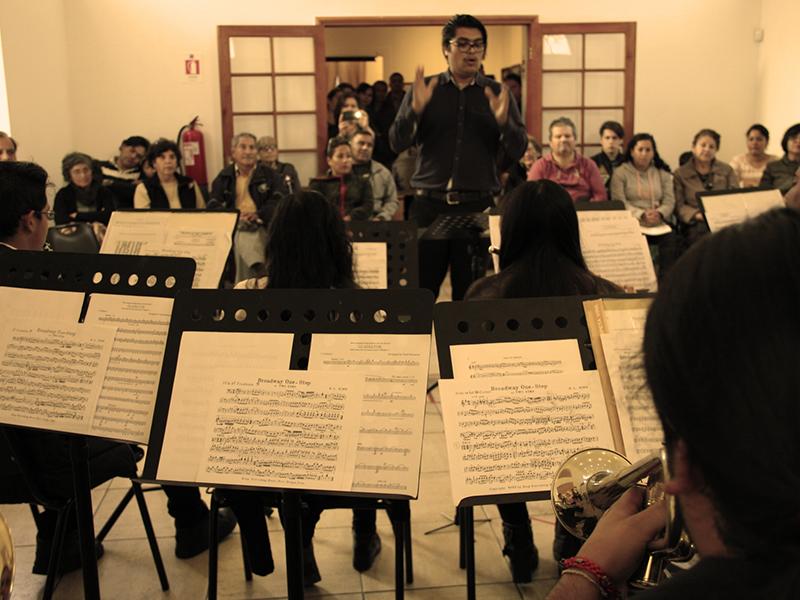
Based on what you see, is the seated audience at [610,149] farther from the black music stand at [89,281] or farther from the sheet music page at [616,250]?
the black music stand at [89,281]

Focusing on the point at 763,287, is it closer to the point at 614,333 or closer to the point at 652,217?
the point at 614,333

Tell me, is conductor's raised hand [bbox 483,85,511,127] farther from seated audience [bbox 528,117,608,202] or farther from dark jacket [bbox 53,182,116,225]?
dark jacket [bbox 53,182,116,225]

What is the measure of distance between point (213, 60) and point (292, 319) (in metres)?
5.73

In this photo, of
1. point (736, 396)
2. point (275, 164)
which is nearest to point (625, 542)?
point (736, 396)

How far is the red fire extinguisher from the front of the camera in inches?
263

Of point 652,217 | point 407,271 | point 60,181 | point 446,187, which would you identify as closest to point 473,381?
point 407,271

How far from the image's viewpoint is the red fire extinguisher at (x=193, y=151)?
21.9 feet

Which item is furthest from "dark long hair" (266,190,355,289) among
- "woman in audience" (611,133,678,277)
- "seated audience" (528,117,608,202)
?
"woman in audience" (611,133,678,277)

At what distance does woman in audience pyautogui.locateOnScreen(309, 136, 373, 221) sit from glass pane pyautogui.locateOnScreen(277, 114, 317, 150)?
175 centimetres

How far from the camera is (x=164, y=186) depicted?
5.90m

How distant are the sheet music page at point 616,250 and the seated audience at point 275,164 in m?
2.87

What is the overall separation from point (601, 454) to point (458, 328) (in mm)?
424

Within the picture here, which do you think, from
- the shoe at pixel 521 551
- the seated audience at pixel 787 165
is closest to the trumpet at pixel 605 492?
the shoe at pixel 521 551

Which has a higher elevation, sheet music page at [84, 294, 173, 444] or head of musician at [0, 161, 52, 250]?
head of musician at [0, 161, 52, 250]
